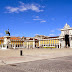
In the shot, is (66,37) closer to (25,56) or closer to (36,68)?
(25,56)

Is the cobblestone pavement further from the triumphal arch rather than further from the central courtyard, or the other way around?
the triumphal arch

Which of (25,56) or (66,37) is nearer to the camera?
(25,56)

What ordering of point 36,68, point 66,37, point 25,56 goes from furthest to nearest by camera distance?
point 66,37 < point 25,56 < point 36,68

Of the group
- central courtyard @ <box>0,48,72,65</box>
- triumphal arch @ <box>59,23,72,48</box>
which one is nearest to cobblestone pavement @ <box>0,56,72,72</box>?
central courtyard @ <box>0,48,72,65</box>

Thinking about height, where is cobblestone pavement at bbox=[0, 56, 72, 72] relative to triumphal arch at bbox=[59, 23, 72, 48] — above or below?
below

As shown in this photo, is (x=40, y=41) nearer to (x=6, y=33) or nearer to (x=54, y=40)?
(x=54, y=40)

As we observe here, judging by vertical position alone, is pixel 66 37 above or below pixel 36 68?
above

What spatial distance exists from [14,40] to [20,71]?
95345 millimetres

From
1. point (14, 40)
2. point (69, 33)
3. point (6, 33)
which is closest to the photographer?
point (6, 33)

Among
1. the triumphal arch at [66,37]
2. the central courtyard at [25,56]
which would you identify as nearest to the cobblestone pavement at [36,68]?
the central courtyard at [25,56]

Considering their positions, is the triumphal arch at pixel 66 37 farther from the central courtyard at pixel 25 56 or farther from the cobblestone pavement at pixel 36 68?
the cobblestone pavement at pixel 36 68

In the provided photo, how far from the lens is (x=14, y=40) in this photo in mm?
102062

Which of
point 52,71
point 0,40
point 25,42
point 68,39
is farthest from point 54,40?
point 52,71

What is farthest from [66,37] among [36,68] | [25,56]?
[36,68]
